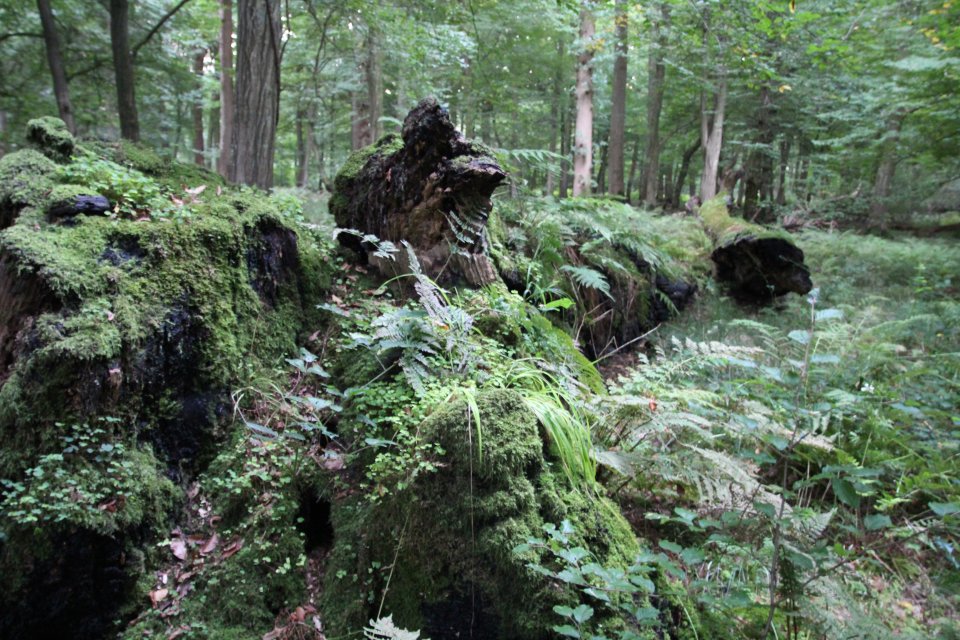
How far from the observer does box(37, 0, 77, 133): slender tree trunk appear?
686 cm

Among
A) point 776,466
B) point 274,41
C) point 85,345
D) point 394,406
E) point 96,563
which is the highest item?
point 274,41

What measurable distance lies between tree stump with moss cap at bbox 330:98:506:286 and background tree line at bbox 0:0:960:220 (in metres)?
2.16

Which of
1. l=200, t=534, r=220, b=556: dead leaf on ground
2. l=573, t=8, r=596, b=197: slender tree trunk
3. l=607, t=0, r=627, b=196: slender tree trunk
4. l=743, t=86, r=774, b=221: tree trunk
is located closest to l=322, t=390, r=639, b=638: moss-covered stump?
l=200, t=534, r=220, b=556: dead leaf on ground

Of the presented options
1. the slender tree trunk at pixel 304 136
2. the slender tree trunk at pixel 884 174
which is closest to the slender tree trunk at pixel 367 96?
the slender tree trunk at pixel 304 136

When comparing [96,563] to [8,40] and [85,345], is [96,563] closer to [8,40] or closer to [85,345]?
[85,345]

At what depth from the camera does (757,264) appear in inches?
302

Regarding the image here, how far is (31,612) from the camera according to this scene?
2.08 metres

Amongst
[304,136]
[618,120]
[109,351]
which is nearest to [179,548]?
[109,351]

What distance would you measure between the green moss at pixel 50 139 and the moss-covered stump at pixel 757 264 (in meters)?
8.15

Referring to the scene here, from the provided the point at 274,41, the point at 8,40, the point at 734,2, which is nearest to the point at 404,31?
the point at 274,41

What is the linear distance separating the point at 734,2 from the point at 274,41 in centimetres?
543

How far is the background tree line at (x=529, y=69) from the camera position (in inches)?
245

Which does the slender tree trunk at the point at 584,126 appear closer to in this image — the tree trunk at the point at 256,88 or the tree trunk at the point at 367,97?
the tree trunk at the point at 367,97

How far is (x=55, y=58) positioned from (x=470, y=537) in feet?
29.2
